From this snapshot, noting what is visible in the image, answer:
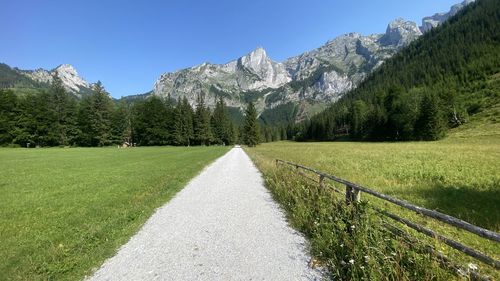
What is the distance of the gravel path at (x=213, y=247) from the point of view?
19.6ft

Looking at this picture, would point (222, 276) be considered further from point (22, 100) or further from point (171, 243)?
point (22, 100)

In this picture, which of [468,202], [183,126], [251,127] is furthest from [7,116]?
[468,202]

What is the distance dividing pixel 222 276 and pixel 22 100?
3788 inches

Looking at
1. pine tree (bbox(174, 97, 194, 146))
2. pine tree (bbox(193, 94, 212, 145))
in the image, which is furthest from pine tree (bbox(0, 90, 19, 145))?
pine tree (bbox(193, 94, 212, 145))

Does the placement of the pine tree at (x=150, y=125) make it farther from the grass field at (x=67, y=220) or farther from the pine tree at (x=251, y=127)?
the grass field at (x=67, y=220)

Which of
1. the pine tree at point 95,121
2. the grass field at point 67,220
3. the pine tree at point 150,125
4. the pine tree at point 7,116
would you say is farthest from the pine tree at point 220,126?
the grass field at point 67,220

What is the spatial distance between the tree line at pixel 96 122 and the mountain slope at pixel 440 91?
48.1 metres

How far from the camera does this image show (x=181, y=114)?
3868 inches

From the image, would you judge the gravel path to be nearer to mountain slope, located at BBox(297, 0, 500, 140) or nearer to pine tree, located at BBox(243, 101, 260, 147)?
mountain slope, located at BBox(297, 0, 500, 140)

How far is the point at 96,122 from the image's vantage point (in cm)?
8281

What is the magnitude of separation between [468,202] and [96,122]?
90407mm

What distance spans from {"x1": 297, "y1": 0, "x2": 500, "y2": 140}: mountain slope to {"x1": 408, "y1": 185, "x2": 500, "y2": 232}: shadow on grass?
72438 mm

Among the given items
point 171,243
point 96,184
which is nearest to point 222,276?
point 171,243

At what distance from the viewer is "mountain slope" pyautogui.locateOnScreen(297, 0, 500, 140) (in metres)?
85.3
